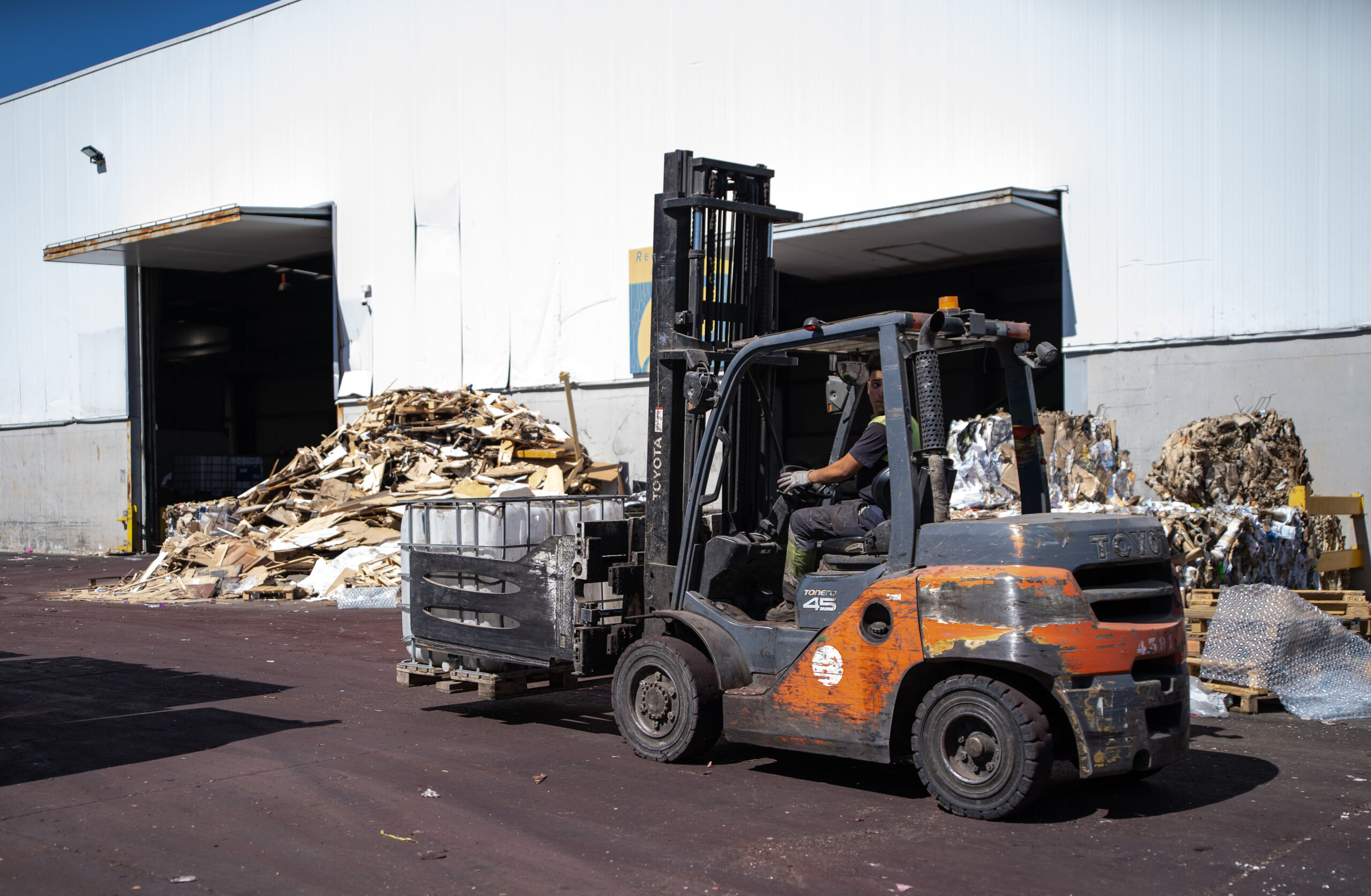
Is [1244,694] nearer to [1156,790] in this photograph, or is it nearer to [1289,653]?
[1289,653]

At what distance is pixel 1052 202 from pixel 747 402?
1010cm

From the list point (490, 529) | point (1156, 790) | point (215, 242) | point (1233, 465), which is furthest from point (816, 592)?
point (215, 242)

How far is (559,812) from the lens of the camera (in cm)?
573

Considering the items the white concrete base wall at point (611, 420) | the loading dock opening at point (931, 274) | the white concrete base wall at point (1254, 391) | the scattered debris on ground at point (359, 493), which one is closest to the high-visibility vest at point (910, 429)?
the loading dock opening at point (931, 274)

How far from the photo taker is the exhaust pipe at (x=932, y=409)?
227 inches

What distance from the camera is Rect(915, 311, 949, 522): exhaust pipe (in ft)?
18.9

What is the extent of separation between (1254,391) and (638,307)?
1015 centimetres

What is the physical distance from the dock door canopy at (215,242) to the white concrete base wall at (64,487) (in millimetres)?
4294

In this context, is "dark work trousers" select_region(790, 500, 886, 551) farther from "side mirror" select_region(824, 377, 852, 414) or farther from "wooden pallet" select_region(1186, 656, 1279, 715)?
"wooden pallet" select_region(1186, 656, 1279, 715)

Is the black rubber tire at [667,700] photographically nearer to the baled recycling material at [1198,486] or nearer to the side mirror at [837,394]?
the side mirror at [837,394]

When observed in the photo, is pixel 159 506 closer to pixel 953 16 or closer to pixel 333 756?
pixel 953 16

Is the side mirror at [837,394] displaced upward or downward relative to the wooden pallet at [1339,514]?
upward

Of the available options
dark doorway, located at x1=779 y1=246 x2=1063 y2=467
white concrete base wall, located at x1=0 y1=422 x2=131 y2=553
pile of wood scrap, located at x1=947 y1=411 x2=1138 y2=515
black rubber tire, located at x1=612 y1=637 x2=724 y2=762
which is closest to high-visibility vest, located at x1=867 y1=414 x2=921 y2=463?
black rubber tire, located at x1=612 y1=637 x2=724 y2=762

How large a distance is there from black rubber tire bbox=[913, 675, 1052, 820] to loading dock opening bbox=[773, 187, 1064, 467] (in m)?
7.50
